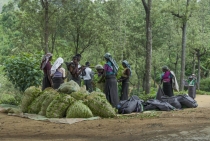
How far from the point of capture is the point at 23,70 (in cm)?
1041

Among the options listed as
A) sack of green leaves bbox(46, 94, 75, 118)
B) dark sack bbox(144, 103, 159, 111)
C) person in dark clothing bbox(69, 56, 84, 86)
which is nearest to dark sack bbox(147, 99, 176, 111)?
dark sack bbox(144, 103, 159, 111)

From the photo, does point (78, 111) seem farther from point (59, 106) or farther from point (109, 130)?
point (109, 130)

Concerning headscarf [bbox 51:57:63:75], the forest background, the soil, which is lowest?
the soil

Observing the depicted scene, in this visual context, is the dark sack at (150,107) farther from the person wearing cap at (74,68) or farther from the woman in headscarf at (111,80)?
the person wearing cap at (74,68)

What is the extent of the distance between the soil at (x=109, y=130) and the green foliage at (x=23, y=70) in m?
3.06

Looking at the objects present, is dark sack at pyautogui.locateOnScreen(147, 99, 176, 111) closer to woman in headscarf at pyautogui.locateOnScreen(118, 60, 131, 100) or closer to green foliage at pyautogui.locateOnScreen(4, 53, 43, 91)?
woman in headscarf at pyautogui.locateOnScreen(118, 60, 131, 100)

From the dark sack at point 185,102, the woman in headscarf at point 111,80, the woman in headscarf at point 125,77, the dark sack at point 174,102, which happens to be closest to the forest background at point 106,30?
the woman in headscarf at point 125,77

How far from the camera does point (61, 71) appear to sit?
9805 mm

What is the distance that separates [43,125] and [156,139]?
2872 mm

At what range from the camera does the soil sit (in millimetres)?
5156

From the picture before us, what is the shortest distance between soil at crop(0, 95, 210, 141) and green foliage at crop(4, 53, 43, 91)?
306cm

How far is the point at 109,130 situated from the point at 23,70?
5333 millimetres

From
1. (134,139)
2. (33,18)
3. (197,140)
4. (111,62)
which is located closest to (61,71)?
(111,62)

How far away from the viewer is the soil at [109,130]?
516 cm
